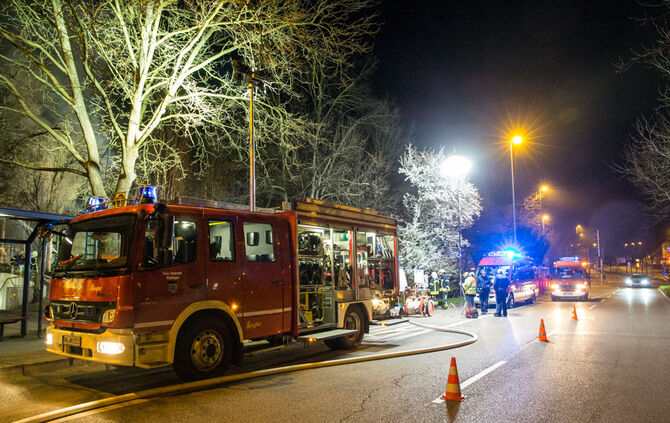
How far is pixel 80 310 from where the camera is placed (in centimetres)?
702

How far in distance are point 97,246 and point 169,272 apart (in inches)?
58.3

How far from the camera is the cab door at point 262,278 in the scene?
8133 mm

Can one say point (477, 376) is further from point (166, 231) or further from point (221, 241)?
point (166, 231)

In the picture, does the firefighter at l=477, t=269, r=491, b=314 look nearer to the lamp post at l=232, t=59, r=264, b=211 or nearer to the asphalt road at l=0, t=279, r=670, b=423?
the asphalt road at l=0, t=279, r=670, b=423

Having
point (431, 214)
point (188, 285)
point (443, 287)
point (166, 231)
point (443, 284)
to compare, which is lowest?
point (443, 287)

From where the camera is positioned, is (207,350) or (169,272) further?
(207,350)

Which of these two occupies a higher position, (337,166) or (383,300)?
(337,166)

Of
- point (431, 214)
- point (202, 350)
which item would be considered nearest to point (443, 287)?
point (431, 214)

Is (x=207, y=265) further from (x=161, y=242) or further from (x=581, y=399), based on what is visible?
(x=581, y=399)

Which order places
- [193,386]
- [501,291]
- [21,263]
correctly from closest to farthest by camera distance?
[193,386], [21,263], [501,291]

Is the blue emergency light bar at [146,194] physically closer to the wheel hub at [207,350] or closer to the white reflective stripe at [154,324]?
the white reflective stripe at [154,324]

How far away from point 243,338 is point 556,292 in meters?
21.8

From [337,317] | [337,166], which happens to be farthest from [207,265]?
[337,166]

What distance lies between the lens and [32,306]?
1912 centimetres
